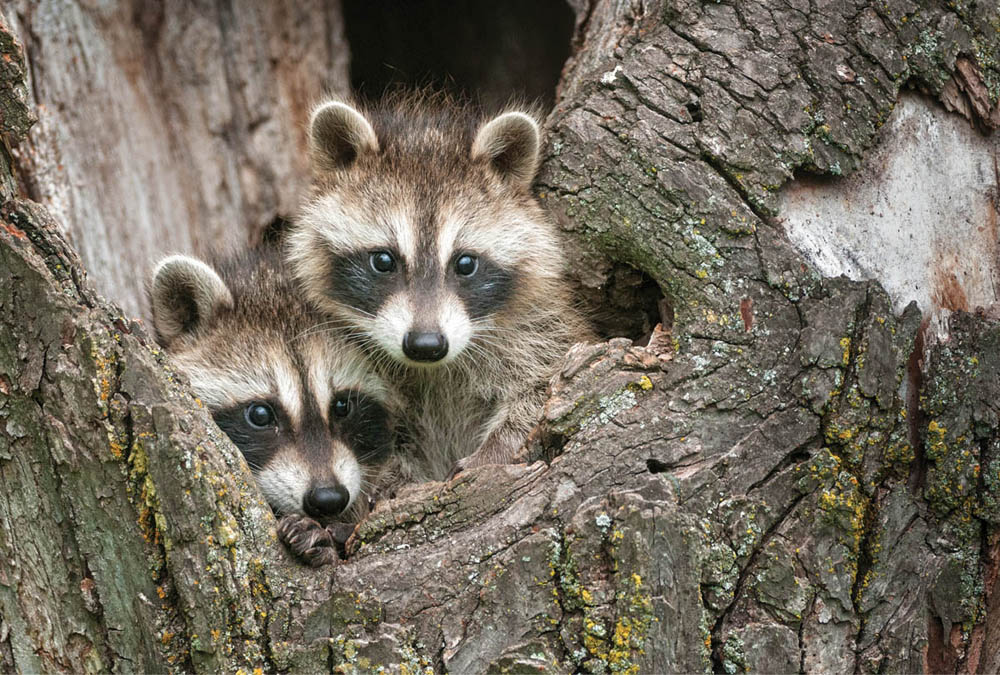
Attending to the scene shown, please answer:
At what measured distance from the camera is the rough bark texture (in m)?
4.79

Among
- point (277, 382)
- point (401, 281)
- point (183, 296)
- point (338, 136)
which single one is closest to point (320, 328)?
point (277, 382)

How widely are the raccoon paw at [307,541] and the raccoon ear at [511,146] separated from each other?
5.51 feet

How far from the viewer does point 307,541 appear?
3.09 meters

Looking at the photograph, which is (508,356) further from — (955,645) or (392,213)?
(955,645)

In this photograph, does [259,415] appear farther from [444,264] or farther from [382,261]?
[444,264]

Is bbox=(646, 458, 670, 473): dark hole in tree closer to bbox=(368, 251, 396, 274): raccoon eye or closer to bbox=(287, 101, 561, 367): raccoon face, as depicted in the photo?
bbox=(287, 101, 561, 367): raccoon face

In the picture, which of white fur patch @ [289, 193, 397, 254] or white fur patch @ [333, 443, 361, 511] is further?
white fur patch @ [289, 193, 397, 254]

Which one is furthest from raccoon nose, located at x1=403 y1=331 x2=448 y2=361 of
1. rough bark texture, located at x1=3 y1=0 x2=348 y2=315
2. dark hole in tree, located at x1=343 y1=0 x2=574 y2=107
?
dark hole in tree, located at x1=343 y1=0 x2=574 y2=107

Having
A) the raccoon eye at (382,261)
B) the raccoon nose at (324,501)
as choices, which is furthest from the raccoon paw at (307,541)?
the raccoon eye at (382,261)

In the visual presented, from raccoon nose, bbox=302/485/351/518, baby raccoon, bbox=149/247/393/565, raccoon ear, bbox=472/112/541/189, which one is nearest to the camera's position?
raccoon nose, bbox=302/485/351/518

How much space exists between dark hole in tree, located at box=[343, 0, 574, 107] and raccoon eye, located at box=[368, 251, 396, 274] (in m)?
2.09

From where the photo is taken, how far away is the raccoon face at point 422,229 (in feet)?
12.9

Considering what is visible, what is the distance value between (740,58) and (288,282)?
212cm

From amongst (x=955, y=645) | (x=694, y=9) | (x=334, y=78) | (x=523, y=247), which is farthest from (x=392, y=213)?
(x=955, y=645)
